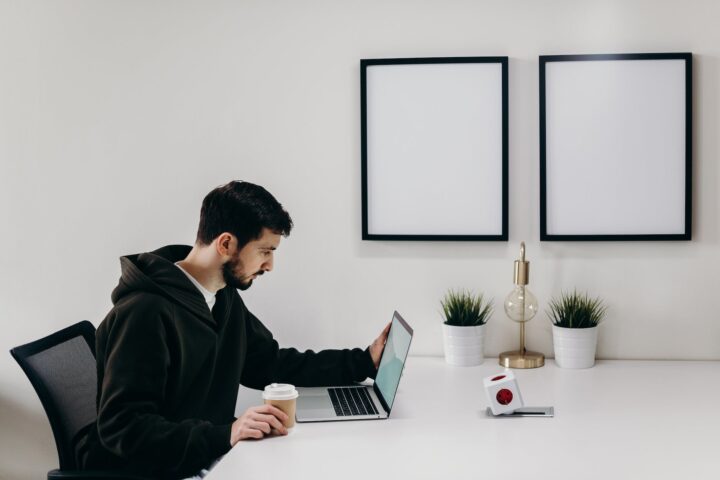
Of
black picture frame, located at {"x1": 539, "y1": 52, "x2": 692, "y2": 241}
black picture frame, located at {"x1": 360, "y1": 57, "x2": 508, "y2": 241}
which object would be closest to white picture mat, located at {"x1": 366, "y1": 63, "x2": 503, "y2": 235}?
black picture frame, located at {"x1": 360, "y1": 57, "x2": 508, "y2": 241}

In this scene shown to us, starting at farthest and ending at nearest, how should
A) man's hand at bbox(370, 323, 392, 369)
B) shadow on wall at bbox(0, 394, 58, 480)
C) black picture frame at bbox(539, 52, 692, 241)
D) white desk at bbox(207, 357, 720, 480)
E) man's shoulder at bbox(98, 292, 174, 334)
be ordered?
shadow on wall at bbox(0, 394, 58, 480) < black picture frame at bbox(539, 52, 692, 241) < man's hand at bbox(370, 323, 392, 369) < man's shoulder at bbox(98, 292, 174, 334) < white desk at bbox(207, 357, 720, 480)

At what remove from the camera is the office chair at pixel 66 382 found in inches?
69.1

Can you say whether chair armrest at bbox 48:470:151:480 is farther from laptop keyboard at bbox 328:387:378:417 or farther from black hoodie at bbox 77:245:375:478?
laptop keyboard at bbox 328:387:378:417

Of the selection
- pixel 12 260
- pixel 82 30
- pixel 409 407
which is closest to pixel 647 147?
pixel 409 407

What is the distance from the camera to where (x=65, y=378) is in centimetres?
189

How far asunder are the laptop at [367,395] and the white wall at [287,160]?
452mm

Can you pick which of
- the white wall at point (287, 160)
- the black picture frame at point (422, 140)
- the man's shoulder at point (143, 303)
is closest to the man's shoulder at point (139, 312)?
the man's shoulder at point (143, 303)

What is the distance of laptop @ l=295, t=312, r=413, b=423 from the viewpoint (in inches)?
67.2

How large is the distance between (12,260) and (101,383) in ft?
3.35

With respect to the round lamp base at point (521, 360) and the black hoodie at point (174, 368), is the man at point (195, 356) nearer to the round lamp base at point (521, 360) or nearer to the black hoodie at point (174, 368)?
the black hoodie at point (174, 368)

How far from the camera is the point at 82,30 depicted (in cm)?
243

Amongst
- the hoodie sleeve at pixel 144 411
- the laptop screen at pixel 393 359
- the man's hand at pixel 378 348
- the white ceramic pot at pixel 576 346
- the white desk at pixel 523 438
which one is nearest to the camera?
the white desk at pixel 523 438

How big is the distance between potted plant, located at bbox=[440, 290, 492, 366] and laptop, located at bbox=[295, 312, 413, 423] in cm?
32

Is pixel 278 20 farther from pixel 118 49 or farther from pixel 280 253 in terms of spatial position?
pixel 280 253
